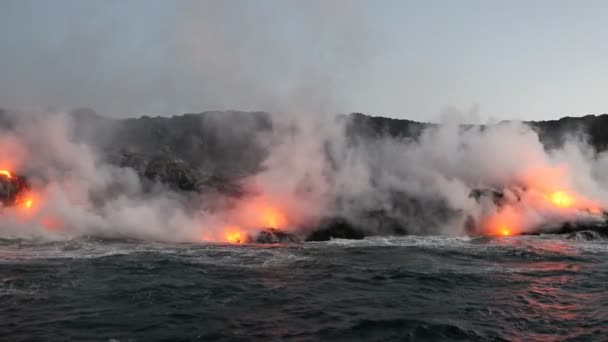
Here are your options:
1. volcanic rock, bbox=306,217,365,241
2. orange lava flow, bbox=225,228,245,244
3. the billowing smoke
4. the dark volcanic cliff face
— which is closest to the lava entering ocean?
the billowing smoke

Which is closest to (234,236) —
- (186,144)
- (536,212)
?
(536,212)

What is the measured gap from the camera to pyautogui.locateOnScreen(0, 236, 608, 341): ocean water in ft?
53.6

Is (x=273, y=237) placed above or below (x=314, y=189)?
below

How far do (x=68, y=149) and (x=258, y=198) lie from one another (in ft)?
65.2

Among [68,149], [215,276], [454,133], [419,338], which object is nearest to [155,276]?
[215,276]

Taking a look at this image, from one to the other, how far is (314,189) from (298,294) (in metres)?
31.4

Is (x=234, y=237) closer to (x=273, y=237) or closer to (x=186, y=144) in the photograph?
(x=273, y=237)

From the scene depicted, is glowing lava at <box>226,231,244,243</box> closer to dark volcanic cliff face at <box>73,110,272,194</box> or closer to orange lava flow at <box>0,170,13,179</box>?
dark volcanic cliff face at <box>73,110,272,194</box>

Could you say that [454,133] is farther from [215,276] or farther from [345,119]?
[215,276]

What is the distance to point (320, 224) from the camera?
48.2 meters

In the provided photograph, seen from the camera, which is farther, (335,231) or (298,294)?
(335,231)

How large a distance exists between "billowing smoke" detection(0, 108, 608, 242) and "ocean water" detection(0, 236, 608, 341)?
881 centimetres

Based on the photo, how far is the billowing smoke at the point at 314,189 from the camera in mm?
43875

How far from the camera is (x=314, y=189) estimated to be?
173ft
